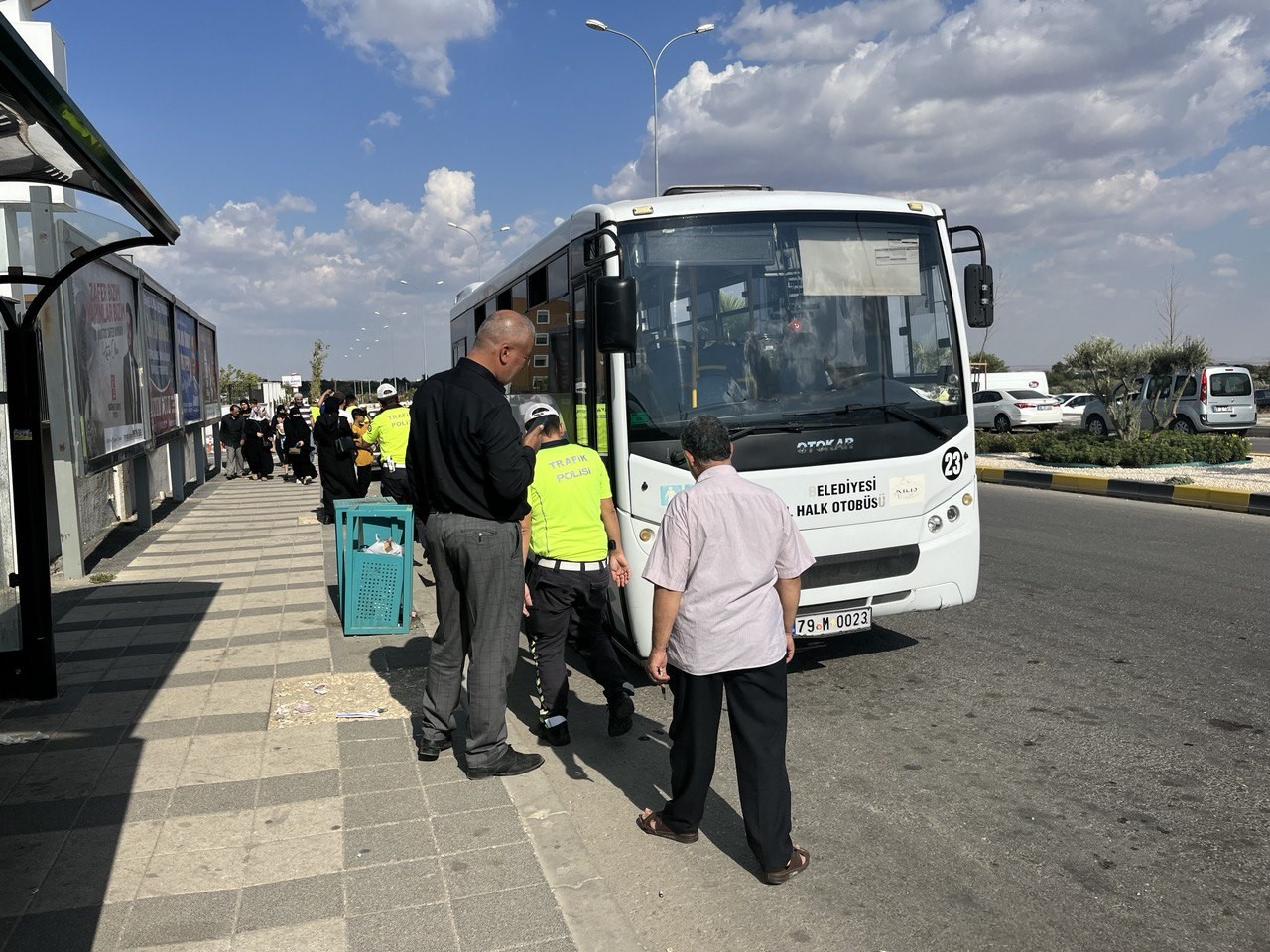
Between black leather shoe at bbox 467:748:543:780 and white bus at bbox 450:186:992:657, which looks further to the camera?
white bus at bbox 450:186:992:657

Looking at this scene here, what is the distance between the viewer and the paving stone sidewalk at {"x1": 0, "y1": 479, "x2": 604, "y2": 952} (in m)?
3.36

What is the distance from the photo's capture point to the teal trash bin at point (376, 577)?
298 inches

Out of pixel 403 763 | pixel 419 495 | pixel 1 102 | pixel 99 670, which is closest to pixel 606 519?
pixel 419 495

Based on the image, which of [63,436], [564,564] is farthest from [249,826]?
[63,436]

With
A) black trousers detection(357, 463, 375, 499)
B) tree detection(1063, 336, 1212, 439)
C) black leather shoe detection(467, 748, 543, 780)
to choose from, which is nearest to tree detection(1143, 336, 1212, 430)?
tree detection(1063, 336, 1212, 439)

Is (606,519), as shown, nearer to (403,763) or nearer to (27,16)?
(403,763)

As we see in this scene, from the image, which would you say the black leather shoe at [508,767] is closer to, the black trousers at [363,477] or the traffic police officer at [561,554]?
the traffic police officer at [561,554]

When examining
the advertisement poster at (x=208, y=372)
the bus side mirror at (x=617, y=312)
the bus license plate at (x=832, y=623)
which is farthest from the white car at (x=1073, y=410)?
the bus side mirror at (x=617, y=312)

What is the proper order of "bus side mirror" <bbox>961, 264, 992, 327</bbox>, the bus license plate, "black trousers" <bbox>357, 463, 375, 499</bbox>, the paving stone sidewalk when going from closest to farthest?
the paving stone sidewalk < the bus license plate < "bus side mirror" <bbox>961, 264, 992, 327</bbox> < "black trousers" <bbox>357, 463, 375, 499</bbox>

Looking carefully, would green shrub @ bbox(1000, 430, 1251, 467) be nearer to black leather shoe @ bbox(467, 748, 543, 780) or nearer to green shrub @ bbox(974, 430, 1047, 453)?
green shrub @ bbox(974, 430, 1047, 453)

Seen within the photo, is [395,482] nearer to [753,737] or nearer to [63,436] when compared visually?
[63,436]

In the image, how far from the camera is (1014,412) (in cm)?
3092

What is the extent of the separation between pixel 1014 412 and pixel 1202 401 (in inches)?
267

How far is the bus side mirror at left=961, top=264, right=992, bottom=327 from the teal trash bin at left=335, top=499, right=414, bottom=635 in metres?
4.27
